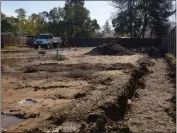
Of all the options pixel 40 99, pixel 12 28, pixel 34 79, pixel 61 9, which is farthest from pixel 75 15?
pixel 40 99

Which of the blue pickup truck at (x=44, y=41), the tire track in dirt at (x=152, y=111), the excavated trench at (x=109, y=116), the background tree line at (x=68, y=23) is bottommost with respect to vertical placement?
the tire track in dirt at (x=152, y=111)

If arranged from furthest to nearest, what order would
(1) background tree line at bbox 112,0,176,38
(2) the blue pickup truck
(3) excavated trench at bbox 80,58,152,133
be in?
1. (1) background tree line at bbox 112,0,176,38
2. (2) the blue pickup truck
3. (3) excavated trench at bbox 80,58,152,133

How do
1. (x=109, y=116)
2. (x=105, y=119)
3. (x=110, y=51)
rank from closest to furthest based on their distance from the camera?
(x=105, y=119), (x=109, y=116), (x=110, y=51)

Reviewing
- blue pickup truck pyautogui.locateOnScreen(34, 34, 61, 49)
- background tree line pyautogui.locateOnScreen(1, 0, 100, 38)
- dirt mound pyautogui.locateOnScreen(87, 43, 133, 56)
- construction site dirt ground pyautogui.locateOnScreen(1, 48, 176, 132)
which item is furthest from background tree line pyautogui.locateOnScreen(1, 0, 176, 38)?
construction site dirt ground pyautogui.locateOnScreen(1, 48, 176, 132)

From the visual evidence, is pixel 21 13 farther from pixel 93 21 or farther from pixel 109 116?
pixel 109 116

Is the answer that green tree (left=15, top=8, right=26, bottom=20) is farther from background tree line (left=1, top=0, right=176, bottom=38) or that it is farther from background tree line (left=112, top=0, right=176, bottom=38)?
background tree line (left=112, top=0, right=176, bottom=38)

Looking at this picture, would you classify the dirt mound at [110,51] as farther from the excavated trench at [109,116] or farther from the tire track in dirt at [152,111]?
the excavated trench at [109,116]

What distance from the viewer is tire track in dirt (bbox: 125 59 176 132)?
784 cm

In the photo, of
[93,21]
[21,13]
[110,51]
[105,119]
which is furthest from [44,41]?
[21,13]

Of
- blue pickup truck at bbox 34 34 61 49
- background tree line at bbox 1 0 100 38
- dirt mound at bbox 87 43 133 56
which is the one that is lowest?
dirt mound at bbox 87 43 133 56

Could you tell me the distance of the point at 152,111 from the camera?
962cm

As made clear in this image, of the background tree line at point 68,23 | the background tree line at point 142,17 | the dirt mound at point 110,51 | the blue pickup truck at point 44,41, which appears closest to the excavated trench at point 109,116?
the dirt mound at point 110,51

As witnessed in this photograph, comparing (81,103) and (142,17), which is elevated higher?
(142,17)

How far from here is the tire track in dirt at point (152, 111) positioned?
7.84 metres
